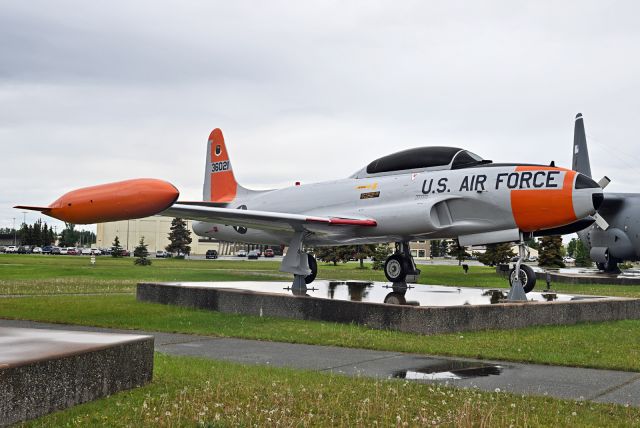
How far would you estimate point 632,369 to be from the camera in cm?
846

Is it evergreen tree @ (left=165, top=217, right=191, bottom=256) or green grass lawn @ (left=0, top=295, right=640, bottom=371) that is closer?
green grass lawn @ (left=0, top=295, right=640, bottom=371)

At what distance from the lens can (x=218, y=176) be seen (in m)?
25.7

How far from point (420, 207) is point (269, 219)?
421 cm

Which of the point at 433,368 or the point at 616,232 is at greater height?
the point at 616,232

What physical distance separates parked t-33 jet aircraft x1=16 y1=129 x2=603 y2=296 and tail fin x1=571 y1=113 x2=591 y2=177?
29526 millimetres

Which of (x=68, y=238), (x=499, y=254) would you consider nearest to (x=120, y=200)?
(x=499, y=254)

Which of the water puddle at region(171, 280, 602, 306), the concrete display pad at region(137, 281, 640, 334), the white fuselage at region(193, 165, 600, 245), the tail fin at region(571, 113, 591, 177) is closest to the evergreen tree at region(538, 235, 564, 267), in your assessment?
the tail fin at region(571, 113, 591, 177)

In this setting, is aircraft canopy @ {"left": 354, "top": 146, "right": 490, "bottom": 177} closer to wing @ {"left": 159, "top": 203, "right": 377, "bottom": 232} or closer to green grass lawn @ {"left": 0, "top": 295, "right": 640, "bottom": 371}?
wing @ {"left": 159, "top": 203, "right": 377, "bottom": 232}

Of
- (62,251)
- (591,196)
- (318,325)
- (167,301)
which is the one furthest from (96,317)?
(62,251)

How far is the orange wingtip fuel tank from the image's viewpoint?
8.79 metres

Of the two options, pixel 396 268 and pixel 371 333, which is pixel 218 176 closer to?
pixel 396 268

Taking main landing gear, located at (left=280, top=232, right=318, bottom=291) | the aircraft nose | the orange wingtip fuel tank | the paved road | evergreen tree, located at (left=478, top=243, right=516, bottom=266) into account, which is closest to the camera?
the paved road

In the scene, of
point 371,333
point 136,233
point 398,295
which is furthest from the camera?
point 136,233

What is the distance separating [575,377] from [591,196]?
7.65 m
